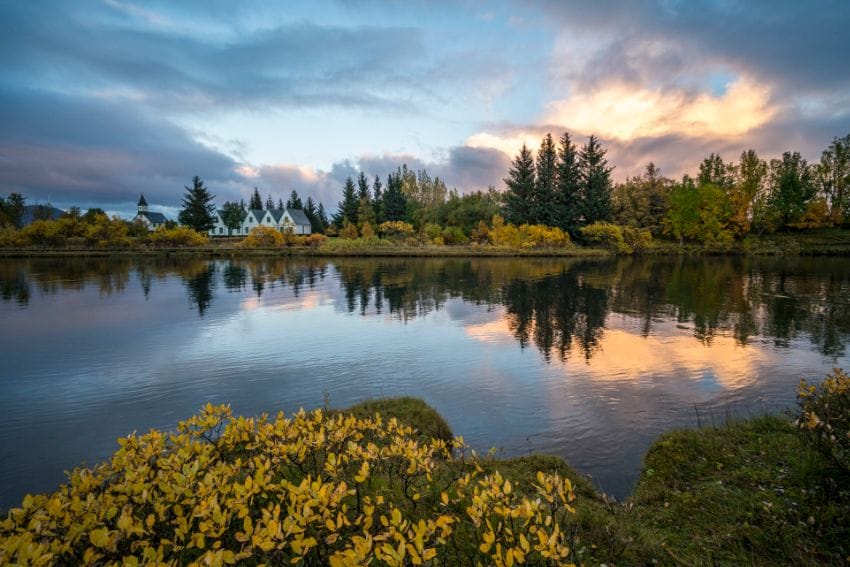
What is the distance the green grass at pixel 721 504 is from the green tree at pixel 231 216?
429 feet

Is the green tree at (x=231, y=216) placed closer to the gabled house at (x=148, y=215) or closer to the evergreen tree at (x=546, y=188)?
the gabled house at (x=148, y=215)

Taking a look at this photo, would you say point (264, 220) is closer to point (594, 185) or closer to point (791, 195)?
point (594, 185)

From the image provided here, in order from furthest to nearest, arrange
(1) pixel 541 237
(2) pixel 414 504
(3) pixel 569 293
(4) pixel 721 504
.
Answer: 1. (1) pixel 541 237
2. (3) pixel 569 293
3. (4) pixel 721 504
4. (2) pixel 414 504

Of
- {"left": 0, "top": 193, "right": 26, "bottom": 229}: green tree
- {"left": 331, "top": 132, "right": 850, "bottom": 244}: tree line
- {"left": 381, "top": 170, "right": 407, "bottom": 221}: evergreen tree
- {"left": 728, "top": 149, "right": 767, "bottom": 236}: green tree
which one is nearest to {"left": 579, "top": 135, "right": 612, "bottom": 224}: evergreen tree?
{"left": 331, "top": 132, "right": 850, "bottom": 244}: tree line

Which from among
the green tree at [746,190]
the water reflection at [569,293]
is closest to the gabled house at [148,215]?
the water reflection at [569,293]

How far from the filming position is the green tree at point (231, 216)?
12219cm

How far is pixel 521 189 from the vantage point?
8575 cm

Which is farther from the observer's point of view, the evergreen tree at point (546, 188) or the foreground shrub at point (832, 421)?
the evergreen tree at point (546, 188)

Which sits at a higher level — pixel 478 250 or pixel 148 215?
pixel 148 215

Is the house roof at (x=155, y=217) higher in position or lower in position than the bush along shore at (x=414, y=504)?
higher

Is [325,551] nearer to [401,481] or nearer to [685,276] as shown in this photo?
[401,481]

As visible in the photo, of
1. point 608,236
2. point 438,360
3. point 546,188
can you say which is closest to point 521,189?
point 546,188

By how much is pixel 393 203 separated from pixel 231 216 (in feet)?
177

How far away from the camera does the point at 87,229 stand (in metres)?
76.2
